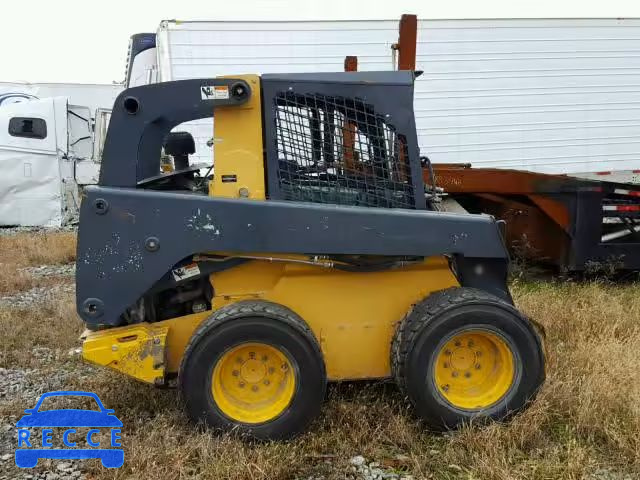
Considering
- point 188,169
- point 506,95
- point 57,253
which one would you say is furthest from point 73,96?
point 188,169

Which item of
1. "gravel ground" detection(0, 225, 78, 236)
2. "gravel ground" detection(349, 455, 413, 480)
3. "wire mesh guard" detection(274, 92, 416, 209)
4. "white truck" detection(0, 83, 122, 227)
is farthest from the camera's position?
"white truck" detection(0, 83, 122, 227)

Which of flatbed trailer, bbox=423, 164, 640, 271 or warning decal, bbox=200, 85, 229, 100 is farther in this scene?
flatbed trailer, bbox=423, 164, 640, 271

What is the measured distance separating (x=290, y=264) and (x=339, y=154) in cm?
71

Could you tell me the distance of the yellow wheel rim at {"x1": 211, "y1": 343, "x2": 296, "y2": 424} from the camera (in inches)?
131

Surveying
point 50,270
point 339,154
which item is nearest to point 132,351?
point 339,154

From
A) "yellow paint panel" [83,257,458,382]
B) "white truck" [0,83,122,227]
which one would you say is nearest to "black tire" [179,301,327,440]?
"yellow paint panel" [83,257,458,382]

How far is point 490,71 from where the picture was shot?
344 inches

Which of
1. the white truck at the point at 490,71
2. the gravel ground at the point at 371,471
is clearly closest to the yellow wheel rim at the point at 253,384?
the gravel ground at the point at 371,471

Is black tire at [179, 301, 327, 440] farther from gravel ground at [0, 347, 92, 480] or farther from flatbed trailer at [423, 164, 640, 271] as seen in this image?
flatbed trailer at [423, 164, 640, 271]

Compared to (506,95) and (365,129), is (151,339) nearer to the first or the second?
(365,129)

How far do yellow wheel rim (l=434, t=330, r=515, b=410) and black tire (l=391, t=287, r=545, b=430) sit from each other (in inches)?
1.9

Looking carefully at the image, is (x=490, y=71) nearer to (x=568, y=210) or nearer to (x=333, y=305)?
(x=568, y=210)

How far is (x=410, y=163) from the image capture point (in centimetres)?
350

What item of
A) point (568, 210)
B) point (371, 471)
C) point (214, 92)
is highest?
point (214, 92)
